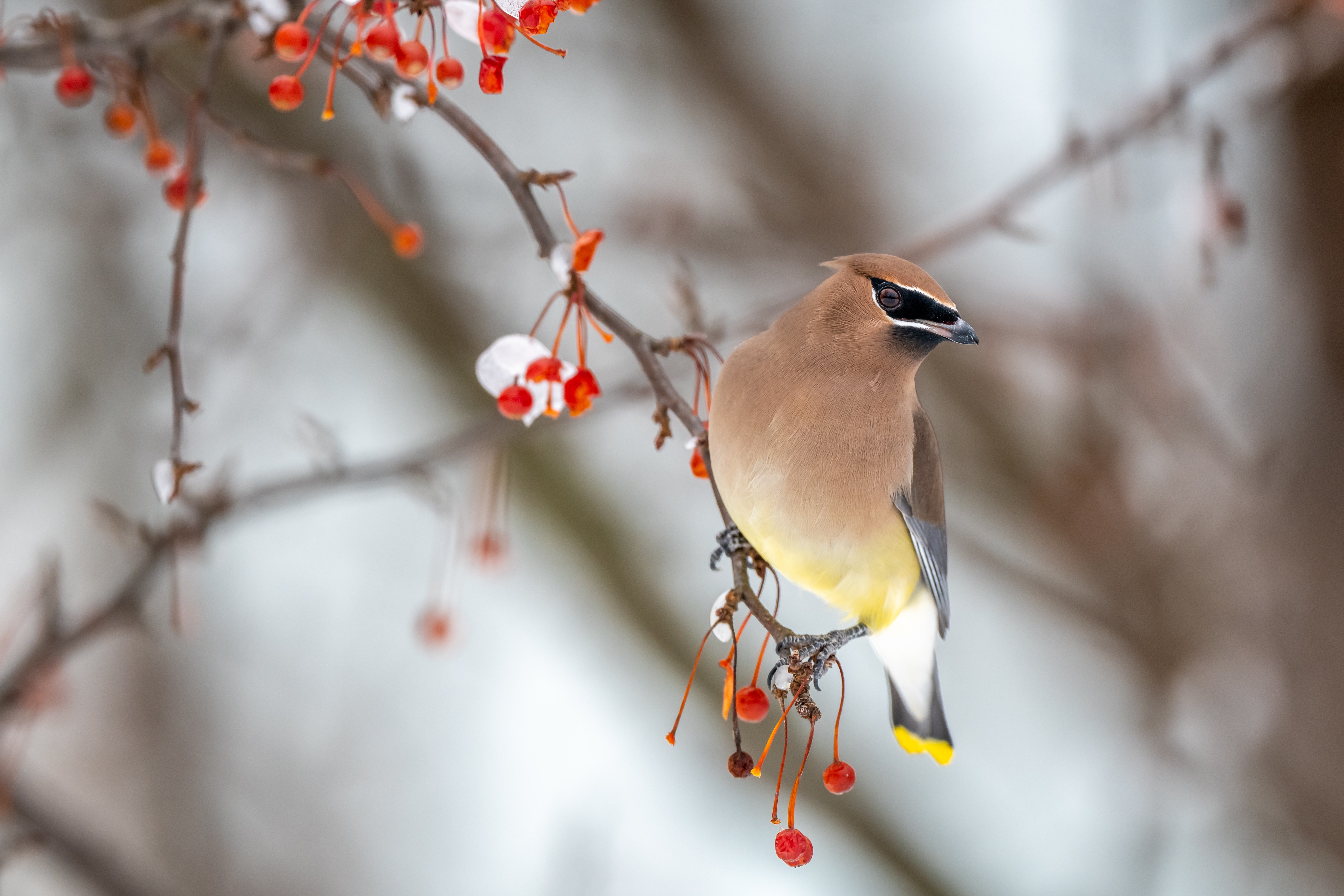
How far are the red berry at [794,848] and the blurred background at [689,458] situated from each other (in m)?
1.76

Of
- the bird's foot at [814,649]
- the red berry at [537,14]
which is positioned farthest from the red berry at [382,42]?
the bird's foot at [814,649]

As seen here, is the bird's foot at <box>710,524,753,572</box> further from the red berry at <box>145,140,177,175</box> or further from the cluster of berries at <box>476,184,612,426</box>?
the red berry at <box>145,140,177,175</box>

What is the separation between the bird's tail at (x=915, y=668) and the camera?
2.24 meters

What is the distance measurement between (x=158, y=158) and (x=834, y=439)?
139 centimetres

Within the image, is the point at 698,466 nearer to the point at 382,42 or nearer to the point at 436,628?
the point at 382,42

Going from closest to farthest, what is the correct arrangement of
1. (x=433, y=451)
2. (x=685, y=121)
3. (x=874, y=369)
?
(x=874, y=369) < (x=433, y=451) < (x=685, y=121)

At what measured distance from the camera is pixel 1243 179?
13.4 ft

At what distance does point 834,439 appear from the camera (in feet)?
5.98

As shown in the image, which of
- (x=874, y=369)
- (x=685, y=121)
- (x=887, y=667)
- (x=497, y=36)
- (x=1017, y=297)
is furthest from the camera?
(x=685, y=121)

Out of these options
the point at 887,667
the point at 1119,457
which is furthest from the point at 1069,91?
the point at 887,667

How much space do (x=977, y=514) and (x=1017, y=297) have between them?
111 centimetres

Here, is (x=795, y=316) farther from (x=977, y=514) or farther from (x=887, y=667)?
(x=977, y=514)

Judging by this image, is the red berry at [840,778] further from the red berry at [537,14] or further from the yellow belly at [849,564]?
the red berry at [537,14]

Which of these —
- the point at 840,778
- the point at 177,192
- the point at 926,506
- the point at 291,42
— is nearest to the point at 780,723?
the point at 840,778
